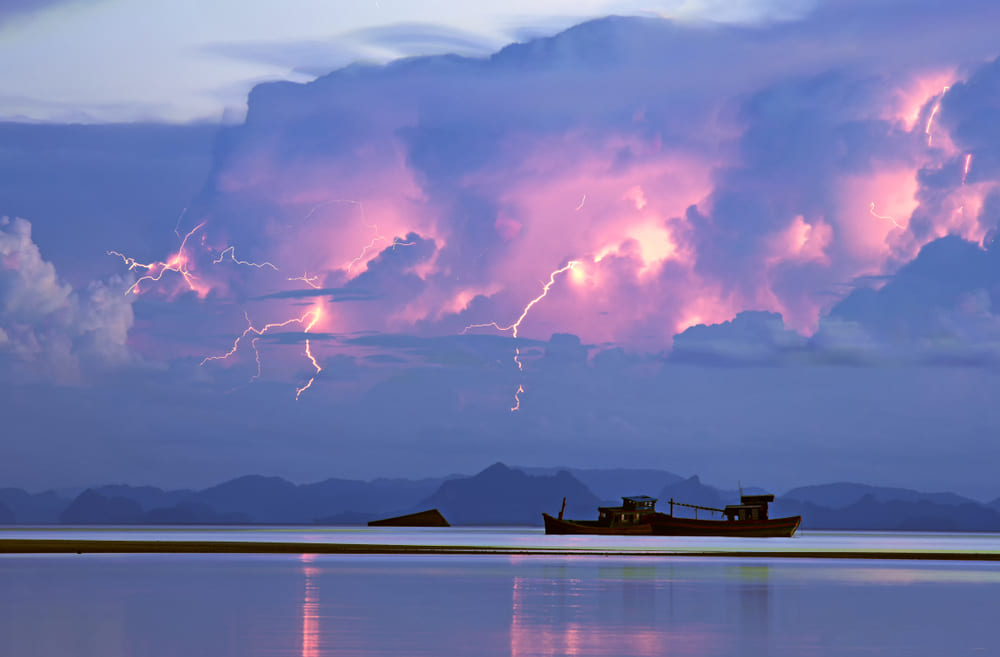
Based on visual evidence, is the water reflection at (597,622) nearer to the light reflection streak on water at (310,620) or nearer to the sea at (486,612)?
the sea at (486,612)

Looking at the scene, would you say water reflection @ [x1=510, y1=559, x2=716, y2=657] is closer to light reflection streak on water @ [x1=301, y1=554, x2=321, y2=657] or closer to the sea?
the sea

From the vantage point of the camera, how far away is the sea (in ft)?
102

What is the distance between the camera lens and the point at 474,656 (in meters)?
28.8

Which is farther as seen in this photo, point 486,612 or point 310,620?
point 486,612

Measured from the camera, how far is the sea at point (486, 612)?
31.1 metres

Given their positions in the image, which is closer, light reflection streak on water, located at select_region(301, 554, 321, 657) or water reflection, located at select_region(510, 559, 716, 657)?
light reflection streak on water, located at select_region(301, 554, 321, 657)

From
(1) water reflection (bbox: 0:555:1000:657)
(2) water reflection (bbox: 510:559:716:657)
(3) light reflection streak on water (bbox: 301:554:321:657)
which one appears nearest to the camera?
(3) light reflection streak on water (bbox: 301:554:321:657)

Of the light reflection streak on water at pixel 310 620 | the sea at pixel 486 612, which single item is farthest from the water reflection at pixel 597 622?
the light reflection streak on water at pixel 310 620

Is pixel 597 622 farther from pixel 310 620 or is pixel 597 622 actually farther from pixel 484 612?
pixel 310 620

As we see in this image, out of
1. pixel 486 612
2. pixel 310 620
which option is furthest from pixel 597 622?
pixel 310 620

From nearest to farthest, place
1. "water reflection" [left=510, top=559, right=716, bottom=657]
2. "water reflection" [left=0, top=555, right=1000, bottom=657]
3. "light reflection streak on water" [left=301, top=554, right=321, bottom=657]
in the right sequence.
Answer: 1. "light reflection streak on water" [left=301, top=554, right=321, bottom=657]
2. "water reflection" [left=510, top=559, right=716, bottom=657]
3. "water reflection" [left=0, top=555, right=1000, bottom=657]

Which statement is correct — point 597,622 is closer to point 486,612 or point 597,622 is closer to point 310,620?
point 486,612

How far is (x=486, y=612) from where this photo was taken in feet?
139

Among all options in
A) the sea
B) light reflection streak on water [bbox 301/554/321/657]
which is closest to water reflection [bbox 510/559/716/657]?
the sea
